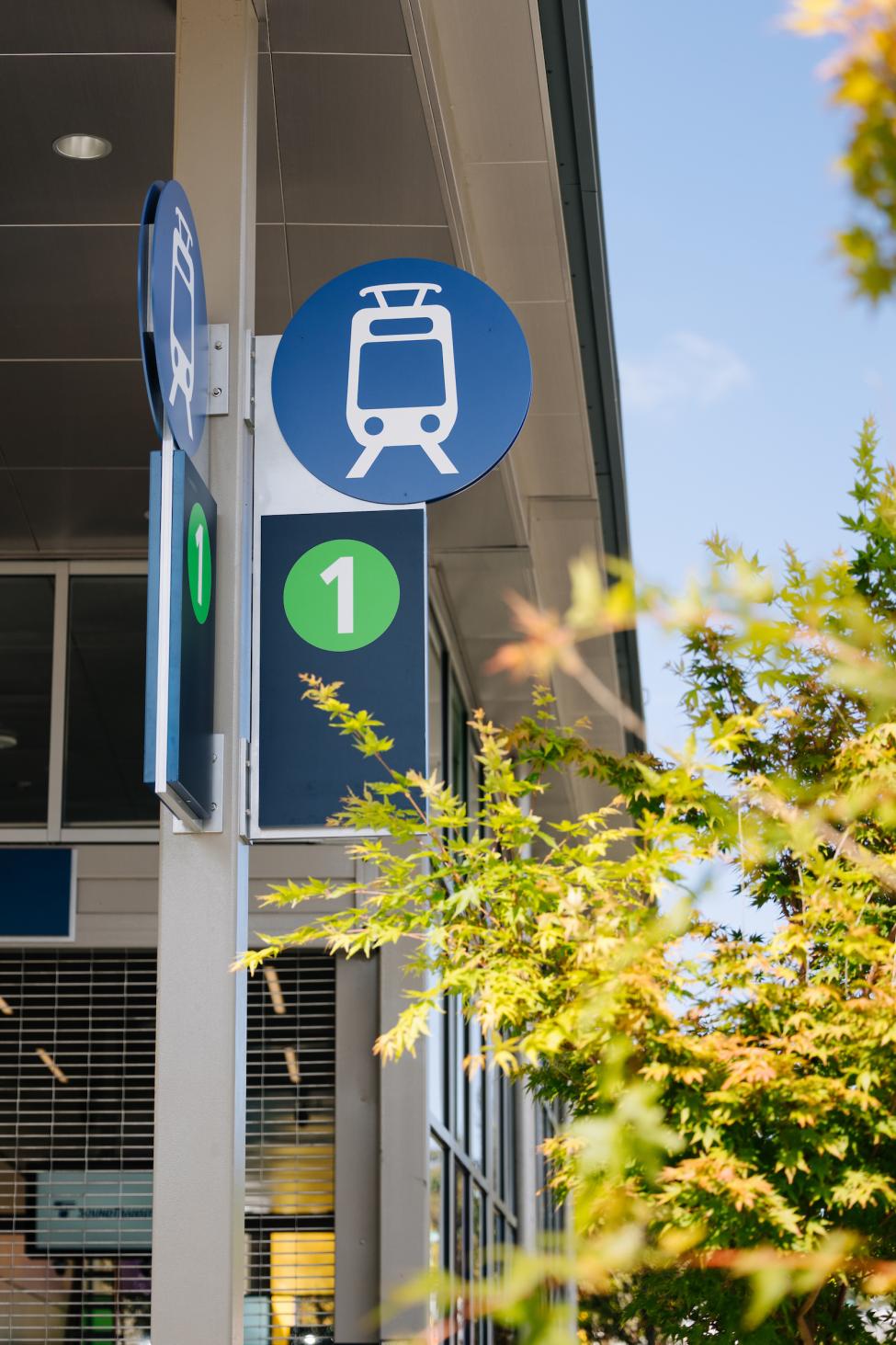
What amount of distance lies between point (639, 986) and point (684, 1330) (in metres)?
1.53

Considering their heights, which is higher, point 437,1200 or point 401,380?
point 401,380

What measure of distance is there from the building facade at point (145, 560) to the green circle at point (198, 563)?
1.43 meters

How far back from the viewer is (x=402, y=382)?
4398 millimetres

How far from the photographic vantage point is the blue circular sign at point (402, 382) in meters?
4.27

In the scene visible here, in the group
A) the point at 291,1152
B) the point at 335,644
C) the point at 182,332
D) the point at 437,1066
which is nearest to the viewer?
the point at 182,332

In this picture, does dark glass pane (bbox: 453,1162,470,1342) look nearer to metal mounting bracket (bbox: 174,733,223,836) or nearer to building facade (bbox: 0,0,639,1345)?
building facade (bbox: 0,0,639,1345)

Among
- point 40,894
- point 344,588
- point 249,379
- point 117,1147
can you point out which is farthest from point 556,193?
point 117,1147

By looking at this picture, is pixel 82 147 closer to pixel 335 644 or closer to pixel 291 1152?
pixel 335 644

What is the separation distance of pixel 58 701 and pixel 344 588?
5.26 m

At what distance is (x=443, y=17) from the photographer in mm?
6441

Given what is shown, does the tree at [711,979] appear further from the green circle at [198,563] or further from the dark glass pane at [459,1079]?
the dark glass pane at [459,1079]

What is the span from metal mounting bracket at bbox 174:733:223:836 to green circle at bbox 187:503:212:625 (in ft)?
0.98

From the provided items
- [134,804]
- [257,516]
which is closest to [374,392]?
[257,516]

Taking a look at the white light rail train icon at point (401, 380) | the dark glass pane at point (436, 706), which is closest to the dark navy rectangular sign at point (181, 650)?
the white light rail train icon at point (401, 380)
